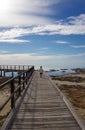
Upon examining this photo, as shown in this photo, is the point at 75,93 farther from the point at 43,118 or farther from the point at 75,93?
the point at 43,118

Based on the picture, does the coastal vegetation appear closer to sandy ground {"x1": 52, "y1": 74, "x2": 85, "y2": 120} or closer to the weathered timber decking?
sandy ground {"x1": 52, "y1": 74, "x2": 85, "y2": 120}

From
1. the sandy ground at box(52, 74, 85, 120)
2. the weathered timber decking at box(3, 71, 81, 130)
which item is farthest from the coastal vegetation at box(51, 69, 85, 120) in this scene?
the weathered timber decking at box(3, 71, 81, 130)

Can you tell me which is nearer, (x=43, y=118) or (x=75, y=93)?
(x=43, y=118)

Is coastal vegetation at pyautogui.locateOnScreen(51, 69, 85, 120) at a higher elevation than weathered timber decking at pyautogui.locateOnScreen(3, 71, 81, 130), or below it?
below

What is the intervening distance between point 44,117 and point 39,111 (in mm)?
1209

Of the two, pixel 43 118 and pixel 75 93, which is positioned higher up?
pixel 43 118

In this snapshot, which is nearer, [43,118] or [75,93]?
[43,118]

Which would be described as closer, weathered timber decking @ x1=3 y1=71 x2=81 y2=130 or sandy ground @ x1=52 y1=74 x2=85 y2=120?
weathered timber decking @ x1=3 y1=71 x2=81 y2=130

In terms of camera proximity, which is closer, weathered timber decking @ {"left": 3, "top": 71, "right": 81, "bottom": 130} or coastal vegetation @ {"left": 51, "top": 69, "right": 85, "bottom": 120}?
weathered timber decking @ {"left": 3, "top": 71, "right": 81, "bottom": 130}

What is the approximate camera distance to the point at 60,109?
11266mm

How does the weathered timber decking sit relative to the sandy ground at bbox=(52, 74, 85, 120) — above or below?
above

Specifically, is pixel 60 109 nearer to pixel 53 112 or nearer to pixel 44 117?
pixel 53 112

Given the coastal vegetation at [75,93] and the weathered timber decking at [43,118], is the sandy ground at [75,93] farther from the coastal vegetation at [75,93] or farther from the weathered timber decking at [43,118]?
the weathered timber decking at [43,118]

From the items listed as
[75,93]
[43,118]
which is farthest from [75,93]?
[43,118]
